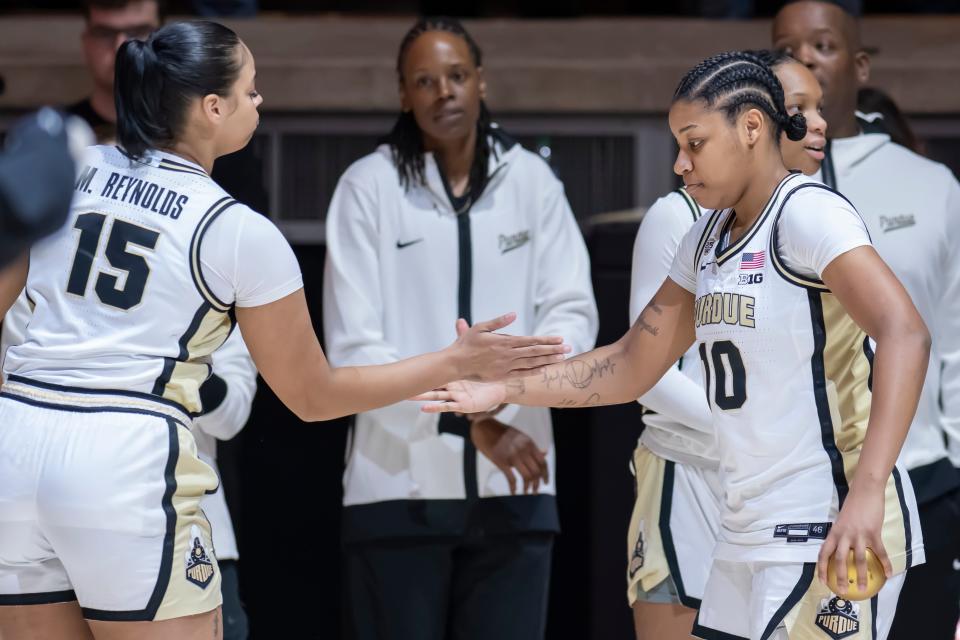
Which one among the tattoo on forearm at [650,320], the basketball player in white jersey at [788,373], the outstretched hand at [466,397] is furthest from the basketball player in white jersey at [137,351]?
the basketball player in white jersey at [788,373]

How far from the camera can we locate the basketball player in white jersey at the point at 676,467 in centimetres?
310

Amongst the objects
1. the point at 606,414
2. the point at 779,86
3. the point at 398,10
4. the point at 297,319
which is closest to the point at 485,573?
the point at 606,414

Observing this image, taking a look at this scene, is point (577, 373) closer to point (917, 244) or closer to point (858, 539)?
point (858, 539)

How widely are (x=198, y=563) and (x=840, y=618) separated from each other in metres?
1.16

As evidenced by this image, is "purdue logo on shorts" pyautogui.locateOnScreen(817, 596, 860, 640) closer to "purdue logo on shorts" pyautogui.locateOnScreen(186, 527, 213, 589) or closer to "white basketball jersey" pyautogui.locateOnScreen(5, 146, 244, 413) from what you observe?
"purdue logo on shorts" pyautogui.locateOnScreen(186, 527, 213, 589)

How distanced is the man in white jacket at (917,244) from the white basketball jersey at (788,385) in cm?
117

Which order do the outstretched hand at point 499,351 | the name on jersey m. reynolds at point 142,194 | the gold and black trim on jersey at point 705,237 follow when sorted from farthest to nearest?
the outstretched hand at point 499,351 < the gold and black trim on jersey at point 705,237 < the name on jersey m. reynolds at point 142,194

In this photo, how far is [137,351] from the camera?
250 centimetres

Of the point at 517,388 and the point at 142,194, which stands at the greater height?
the point at 142,194

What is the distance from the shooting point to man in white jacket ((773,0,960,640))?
364 cm

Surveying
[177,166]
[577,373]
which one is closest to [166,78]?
[177,166]

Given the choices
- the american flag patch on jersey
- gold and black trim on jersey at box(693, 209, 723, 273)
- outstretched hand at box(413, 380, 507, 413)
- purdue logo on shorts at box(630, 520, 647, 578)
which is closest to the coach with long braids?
purdue logo on shorts at box(630, 520, 647, 578)

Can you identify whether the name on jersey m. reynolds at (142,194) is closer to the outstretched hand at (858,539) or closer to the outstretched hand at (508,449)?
the outstretched hand at (858,539)

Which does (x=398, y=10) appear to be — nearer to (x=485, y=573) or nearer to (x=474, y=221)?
(x=474, y=221)
